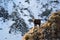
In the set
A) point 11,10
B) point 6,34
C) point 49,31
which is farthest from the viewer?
point 11,10

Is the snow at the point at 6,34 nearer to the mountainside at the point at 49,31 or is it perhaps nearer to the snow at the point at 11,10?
the snow at the point at 11,10

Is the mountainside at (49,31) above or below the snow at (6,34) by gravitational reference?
above

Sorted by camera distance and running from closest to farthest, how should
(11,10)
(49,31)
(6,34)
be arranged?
(49,31) < (6,34) < (11,10)

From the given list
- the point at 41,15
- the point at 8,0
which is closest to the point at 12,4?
the point at 8,0

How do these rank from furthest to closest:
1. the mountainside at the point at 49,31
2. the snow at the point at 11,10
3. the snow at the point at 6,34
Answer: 1. the snow at the point at 11,10
2. the snow at the point at 6,34
3. the mountainside at the point at 49,31

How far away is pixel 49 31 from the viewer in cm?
595

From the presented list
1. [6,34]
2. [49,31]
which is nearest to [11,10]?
[6,34]

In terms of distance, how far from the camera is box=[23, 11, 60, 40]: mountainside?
5.87 metres

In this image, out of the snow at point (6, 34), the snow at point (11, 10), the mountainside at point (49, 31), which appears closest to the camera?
the mountainside at point (49, 31)

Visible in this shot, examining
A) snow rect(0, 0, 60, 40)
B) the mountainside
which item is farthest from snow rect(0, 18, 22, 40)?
the mountainside

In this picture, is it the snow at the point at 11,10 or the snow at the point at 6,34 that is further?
the snow at the point at 11,10

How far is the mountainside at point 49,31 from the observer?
5867mm

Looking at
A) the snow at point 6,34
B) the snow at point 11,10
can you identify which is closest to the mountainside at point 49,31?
the snow at point 6,34

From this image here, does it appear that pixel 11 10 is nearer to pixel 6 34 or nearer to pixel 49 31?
pixel 6 34
